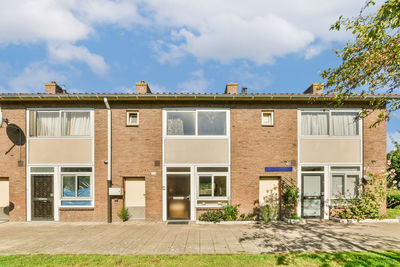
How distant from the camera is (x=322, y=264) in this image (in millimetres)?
5336

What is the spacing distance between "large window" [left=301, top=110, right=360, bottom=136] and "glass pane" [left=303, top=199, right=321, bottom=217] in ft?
10.4

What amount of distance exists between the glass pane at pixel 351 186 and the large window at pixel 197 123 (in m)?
6.29

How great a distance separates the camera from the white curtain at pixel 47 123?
9781mm

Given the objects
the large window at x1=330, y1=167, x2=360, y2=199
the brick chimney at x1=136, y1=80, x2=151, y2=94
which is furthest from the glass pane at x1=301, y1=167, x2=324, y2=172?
the brick chimney at x1=136, y1=80, x2=151, y2=94

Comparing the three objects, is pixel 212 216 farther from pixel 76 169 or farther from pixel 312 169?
pixel 76 169

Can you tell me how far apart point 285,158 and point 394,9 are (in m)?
6.68

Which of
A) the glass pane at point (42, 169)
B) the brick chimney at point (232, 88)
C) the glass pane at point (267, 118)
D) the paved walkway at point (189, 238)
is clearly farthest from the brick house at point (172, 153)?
the paved walkway at point (189, 238)

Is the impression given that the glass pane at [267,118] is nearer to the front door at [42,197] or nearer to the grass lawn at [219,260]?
the grass lawn at [219,260]

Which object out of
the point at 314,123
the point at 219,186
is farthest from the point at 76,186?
the point at 314,123

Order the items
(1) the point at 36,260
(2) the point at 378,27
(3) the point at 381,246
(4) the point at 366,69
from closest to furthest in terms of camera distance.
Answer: (2) the point at 378,27, (4) the point at 366,69, (1) the point at 36,260, (3) the point at 381,246

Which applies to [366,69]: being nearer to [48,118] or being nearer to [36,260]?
[36,260]

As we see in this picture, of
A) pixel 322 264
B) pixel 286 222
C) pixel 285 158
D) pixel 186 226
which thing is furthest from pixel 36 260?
pixel 285 158

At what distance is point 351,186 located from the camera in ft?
32.1

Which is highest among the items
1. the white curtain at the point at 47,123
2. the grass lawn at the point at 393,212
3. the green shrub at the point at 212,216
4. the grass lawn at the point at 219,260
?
the white curtain at the point at 47,123
